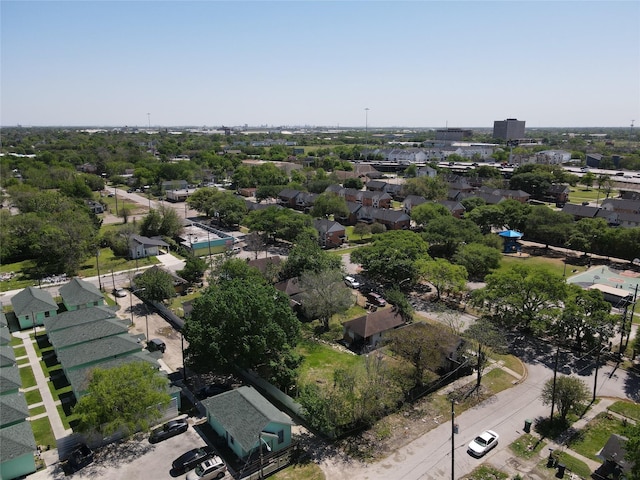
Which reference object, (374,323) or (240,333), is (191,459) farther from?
(374,323)

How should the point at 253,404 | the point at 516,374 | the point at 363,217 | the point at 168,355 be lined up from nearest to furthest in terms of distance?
the point at 253,404, the point at 516,374, the point at 168,355, the point at 363,217

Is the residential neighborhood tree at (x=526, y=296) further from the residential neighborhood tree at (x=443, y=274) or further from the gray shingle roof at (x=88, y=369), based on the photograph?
the gray shingle roof at (x=88, y=369)

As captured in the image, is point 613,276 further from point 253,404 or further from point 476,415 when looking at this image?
point 253,404

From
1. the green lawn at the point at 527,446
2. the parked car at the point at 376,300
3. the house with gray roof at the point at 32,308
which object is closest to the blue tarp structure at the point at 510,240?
the parked car at the point at 376,300

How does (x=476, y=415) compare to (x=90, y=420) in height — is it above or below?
below

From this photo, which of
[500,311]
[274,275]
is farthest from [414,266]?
[274,275]

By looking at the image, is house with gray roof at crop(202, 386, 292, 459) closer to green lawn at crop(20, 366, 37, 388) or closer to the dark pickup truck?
the dark pickup truck

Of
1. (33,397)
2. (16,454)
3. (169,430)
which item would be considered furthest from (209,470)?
(33,397)
